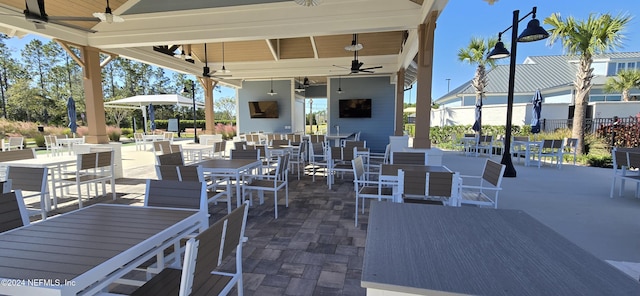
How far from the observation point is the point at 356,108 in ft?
34.2

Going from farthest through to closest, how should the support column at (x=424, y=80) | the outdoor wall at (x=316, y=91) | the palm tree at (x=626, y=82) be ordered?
the outdoor wall at (x=316, y=91)
the palm tree at (x=626, y=82)
the support column at (x=424, y=80)

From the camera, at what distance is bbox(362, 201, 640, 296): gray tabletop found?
83 centimetres

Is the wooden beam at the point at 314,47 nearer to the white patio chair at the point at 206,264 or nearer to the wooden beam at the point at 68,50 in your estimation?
the wooden beam at the point at 68,50

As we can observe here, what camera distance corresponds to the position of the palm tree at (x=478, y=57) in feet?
35.0

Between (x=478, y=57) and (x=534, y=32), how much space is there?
24.2 ft

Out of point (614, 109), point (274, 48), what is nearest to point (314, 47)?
point (274, 48)

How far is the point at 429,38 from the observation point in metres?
4.55

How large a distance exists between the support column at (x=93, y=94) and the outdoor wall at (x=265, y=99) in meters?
5.54

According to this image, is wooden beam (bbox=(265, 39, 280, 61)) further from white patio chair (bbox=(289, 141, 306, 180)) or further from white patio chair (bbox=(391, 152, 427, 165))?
white patio chair (bbox=(391, 152, 427, 165))

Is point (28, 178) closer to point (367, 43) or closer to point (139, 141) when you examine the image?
point (367, 43)

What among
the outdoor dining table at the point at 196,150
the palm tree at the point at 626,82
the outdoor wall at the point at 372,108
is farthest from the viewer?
the palm tree at the point at 626,82

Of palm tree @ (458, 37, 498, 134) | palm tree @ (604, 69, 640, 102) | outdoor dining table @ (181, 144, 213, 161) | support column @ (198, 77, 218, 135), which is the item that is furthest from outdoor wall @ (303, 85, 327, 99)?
palm tree @ (604, 69, 640, 102)

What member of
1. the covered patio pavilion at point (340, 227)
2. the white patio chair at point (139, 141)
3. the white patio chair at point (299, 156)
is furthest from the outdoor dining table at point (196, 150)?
the white patio chair at point (139, 141)

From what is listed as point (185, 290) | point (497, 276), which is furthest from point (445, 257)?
point (185, 290)
